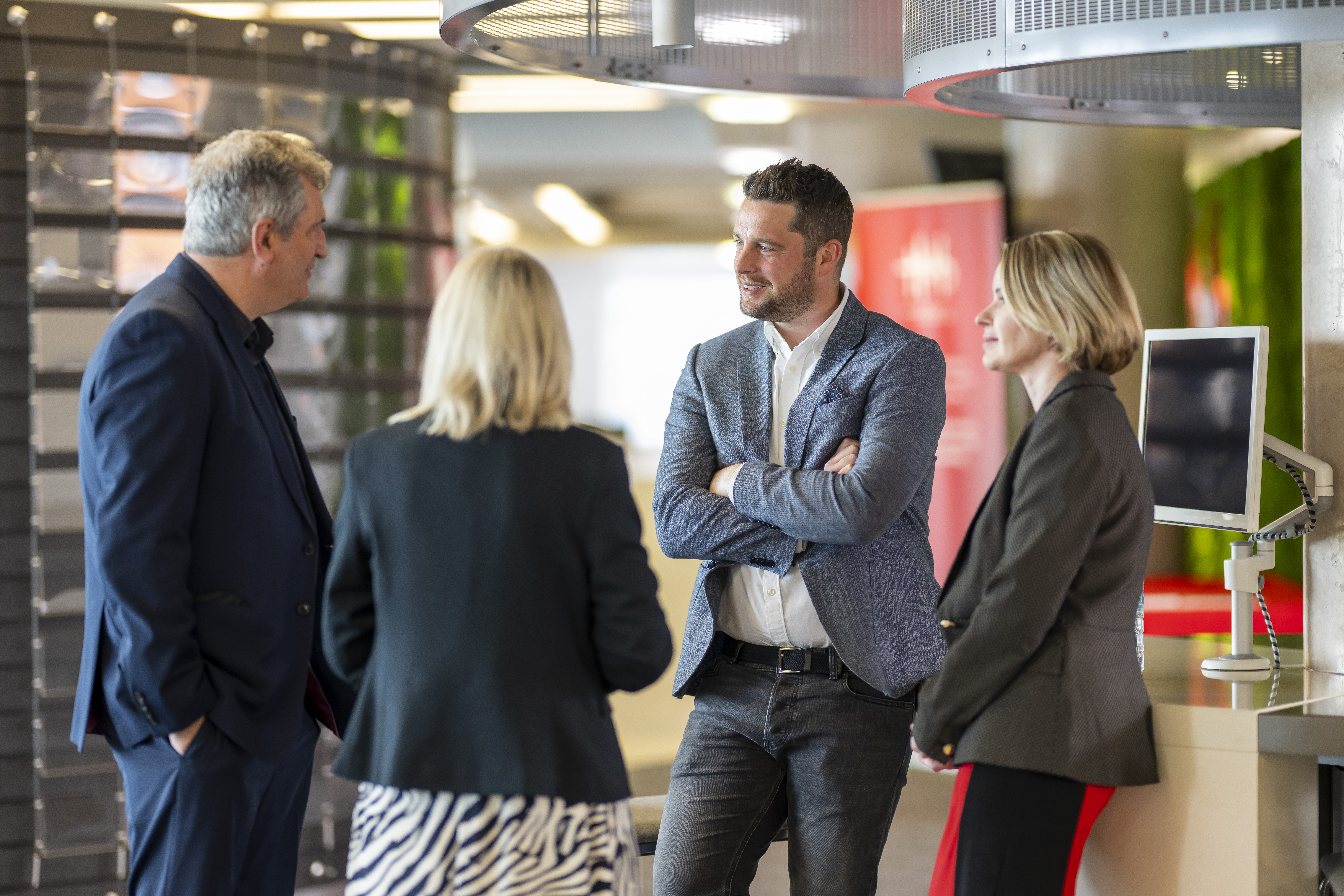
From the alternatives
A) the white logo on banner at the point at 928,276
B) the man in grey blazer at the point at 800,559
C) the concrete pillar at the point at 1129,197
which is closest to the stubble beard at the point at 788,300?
the man in grey blazer at the point at 800,559

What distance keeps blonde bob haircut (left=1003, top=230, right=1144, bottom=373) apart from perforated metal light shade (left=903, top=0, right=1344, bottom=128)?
13.2 inches

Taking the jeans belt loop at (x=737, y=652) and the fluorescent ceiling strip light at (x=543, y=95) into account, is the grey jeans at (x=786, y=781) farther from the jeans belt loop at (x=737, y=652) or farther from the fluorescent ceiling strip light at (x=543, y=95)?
the fluorescent ceiling strip light at (x=543, y=95)

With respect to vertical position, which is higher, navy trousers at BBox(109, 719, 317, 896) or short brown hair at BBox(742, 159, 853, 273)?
short brown hair at BBox(742, 159, 853, 273)

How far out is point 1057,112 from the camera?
121 inches

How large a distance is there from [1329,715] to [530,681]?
4.27ft

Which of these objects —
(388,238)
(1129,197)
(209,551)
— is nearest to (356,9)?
(388,238)

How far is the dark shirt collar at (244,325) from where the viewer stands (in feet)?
6.93

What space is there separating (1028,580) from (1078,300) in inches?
19.7

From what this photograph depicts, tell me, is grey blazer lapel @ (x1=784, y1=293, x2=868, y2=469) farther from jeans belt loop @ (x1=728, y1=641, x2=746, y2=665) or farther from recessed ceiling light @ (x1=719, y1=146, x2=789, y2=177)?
recessed ceiling light @ (x1=719, y1=146, x2=789, y2=177)

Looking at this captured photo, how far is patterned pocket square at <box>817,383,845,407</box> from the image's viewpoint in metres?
2.21

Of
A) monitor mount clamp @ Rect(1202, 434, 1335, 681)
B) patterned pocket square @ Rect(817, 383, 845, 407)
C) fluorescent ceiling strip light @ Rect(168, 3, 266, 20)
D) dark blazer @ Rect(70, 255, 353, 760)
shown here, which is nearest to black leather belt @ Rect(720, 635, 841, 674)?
patterned pocket square @ Rect(817, 383, 845, 407)

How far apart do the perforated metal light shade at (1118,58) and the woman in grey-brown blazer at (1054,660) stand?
0.40 m

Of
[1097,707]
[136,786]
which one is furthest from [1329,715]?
[136,786]

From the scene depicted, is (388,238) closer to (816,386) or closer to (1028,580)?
(816,386)
